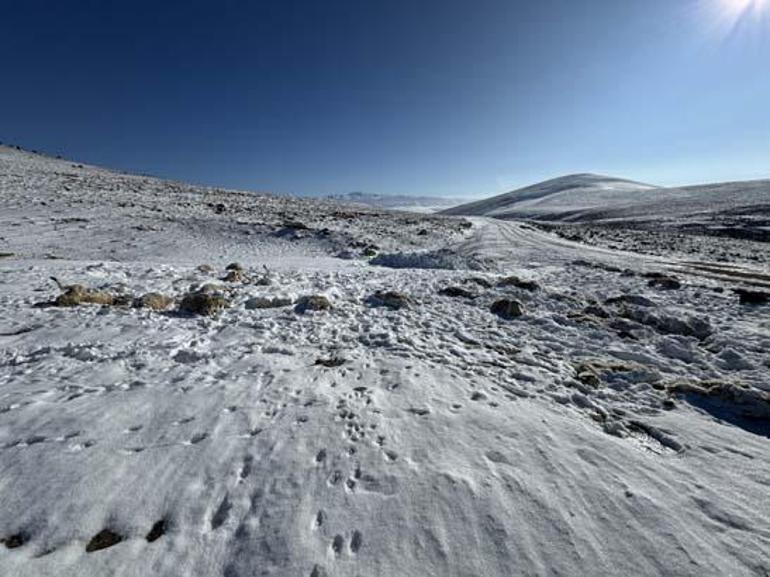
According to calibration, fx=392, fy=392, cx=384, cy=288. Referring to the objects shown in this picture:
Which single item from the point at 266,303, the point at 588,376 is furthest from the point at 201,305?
the point at 588,376

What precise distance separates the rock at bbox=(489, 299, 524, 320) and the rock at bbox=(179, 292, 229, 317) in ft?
22.9

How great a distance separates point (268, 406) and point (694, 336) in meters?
9.22

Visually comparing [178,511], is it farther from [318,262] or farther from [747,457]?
[318,262]

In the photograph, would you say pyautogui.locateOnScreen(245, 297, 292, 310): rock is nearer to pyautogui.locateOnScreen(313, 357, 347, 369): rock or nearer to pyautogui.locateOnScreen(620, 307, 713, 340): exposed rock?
pyautogui.locateOnScreen(313, 357, 347, 369): rock

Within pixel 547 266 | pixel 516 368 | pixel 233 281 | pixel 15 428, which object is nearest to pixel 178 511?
pixel 15 428

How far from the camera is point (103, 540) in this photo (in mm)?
3469

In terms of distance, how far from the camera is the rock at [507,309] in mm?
10133

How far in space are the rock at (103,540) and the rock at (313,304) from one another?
640 centimetres

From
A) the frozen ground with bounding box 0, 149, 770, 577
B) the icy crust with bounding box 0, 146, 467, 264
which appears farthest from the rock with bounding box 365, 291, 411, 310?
the icy crust with bounding box 0, 146, 467, 264

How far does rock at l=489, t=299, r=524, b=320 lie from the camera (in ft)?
33.2

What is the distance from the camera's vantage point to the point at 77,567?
322 cm

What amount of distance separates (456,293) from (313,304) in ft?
15.0

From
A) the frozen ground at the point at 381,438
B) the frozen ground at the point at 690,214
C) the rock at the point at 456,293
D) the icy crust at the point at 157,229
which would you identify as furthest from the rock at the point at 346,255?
the frozen ground at the point at 690,214

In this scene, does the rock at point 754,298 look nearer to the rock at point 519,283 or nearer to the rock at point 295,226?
the rock at point 519,283
